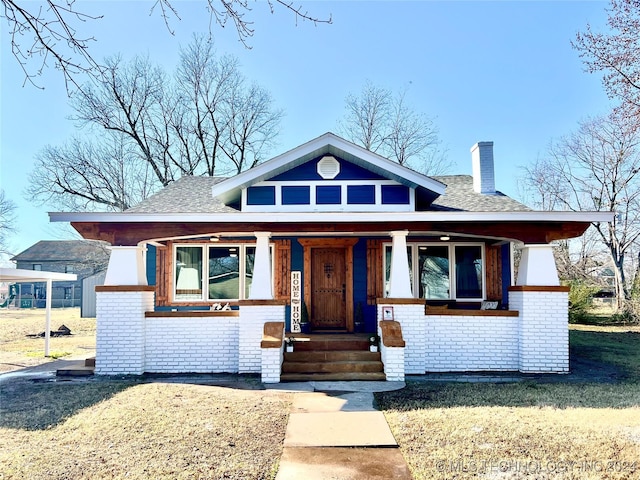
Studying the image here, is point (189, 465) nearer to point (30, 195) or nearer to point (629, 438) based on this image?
point (629, 438)

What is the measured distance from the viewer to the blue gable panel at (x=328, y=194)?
9.54 meters

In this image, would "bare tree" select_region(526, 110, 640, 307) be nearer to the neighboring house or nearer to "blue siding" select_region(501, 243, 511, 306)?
"blue siding" select_region(501, 243, 511, 306)

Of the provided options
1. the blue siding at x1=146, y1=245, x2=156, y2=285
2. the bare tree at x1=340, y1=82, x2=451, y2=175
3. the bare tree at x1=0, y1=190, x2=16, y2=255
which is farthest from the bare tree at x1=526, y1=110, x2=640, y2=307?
the bare tree at x1=0, y1=190, x2=16, y2=255

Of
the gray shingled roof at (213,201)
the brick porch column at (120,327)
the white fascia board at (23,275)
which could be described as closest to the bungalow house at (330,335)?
the brick porch column at (120,327)

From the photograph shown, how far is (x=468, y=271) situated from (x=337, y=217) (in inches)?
177

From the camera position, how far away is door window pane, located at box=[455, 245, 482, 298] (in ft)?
37.3

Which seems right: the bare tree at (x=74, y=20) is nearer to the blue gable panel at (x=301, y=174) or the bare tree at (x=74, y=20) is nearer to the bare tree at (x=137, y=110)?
the blue gable panel at (x=301, y=174)

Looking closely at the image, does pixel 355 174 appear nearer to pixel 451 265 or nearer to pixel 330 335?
pixel 330 335

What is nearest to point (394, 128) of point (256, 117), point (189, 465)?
point (256, 117)

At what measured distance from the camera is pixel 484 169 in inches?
457

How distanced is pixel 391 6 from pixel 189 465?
473 cm

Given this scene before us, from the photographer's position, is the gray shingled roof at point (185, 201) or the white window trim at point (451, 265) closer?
the gray shingled roof at point (185, 201)

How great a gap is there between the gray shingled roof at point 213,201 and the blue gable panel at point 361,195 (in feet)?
4.81

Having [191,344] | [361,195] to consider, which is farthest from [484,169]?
[191,344]
